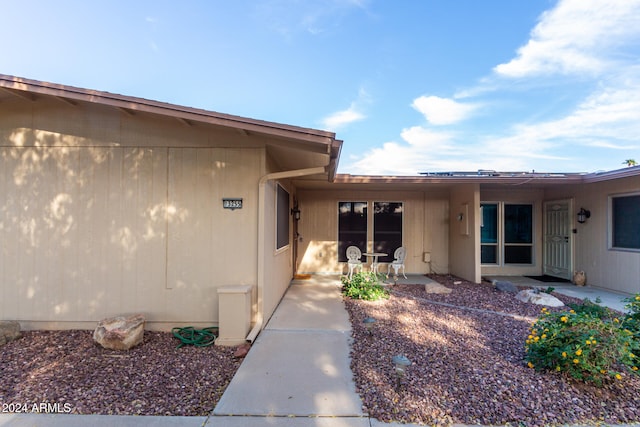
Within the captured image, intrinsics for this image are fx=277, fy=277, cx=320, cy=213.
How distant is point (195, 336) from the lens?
3.44 metres

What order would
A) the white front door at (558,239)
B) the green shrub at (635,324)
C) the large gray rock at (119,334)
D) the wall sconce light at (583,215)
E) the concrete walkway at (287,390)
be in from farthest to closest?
the white front door at (558,239) → the wall sconce light at (583,215) → the large gray rock at (119,334) → the green shrub at (635,324) → the concrete walkway at (287,390)

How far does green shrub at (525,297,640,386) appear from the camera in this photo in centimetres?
219

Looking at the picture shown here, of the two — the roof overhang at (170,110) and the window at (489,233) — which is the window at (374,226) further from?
the roof overhang at (170,110)

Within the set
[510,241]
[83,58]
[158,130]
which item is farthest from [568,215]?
[83,58]

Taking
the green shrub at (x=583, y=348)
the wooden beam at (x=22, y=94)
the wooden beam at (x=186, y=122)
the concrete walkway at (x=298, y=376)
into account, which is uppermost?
the wooden beam at (x=22, y=94)

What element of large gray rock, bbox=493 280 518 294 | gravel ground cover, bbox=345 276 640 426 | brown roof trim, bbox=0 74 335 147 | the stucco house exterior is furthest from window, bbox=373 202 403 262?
brown roof trim, bbox=0 74 335 147

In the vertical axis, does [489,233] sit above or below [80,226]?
below

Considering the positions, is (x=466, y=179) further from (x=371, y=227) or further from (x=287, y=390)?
(x=287, y=390)

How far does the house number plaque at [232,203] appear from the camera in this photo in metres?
3.72

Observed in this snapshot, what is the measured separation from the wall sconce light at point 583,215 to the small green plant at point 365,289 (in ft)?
16.3

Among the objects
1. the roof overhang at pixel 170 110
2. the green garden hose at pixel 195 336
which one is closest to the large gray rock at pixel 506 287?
the roof overhang at pixel 170 110

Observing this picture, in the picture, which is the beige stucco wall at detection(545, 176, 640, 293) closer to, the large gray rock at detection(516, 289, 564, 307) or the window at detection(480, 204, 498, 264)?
the window at detection(480, 204, 498, 264)

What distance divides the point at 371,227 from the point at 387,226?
439mm

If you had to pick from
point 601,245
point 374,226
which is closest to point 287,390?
point 374,226
